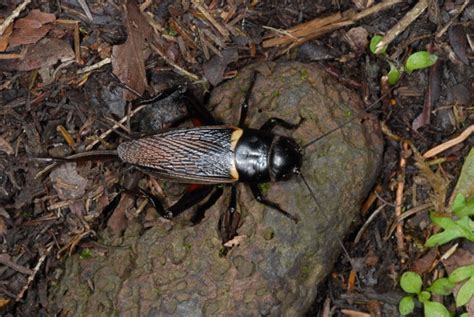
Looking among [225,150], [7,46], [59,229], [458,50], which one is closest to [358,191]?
[225,150]

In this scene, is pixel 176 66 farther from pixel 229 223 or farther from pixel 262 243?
pixel 262 243

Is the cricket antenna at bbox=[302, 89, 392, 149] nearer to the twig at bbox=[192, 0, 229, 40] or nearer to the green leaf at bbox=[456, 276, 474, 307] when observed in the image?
the twig at bbox=[192, 0, 229, 40]

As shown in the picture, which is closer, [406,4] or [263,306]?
[263,306]

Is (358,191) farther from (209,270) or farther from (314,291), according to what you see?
(209,270)

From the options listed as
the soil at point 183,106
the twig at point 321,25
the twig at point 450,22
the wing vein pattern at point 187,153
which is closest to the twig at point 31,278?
the soil at point 183,106

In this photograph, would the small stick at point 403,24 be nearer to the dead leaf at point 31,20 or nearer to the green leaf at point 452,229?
the green leaf at point 452,229

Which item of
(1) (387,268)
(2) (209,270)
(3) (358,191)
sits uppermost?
(3) (358,191)

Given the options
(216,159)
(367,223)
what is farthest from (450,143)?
(216,159)
